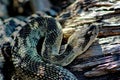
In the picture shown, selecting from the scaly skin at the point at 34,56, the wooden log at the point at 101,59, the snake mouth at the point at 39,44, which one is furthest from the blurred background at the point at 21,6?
the wooden log at the point at 101,59

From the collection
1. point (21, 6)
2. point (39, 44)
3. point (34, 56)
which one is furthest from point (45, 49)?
point (21, 6)

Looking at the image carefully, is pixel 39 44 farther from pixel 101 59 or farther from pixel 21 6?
pixel 21 6

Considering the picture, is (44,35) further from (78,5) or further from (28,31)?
(78,5)

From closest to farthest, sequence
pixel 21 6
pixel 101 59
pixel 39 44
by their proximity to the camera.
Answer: pixel 101 59 → pixel 39 44 → pixel 21 6

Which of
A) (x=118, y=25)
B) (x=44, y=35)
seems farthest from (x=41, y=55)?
(x=118, y=25)

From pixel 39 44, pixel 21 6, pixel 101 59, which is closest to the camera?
pixel 101 59

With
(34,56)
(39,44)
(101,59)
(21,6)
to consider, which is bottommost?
(101,59)

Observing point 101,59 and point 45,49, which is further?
point 45,49

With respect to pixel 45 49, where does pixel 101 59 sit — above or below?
A: below

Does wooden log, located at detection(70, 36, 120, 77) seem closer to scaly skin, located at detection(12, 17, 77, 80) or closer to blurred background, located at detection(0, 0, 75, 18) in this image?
scaly skin, located at detection(12, 17, 77, 80)

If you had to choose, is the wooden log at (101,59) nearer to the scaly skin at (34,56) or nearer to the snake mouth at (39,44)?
the scaly skin at (34,56)
